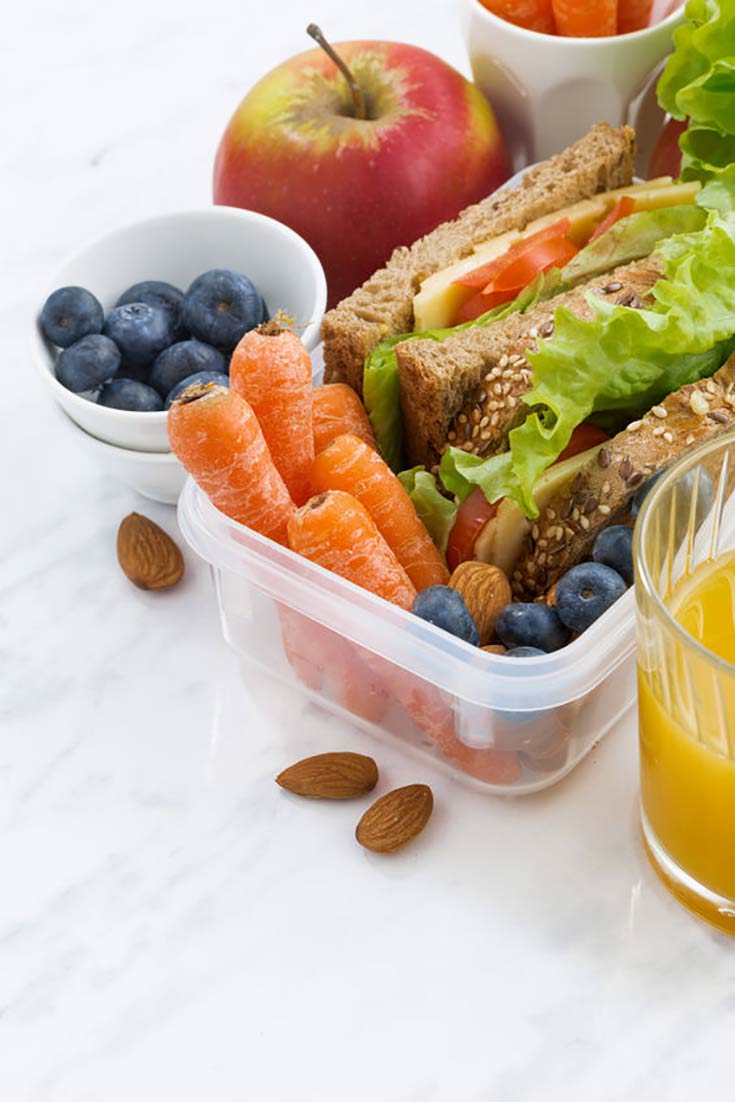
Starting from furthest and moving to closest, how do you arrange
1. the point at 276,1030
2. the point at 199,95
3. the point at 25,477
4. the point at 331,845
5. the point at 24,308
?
the point at 199,95 < the point at 24,308 < the point at 25,477 < the point at 331,845 < the point at 276,1030

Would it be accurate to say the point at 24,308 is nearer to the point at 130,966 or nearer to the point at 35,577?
the point at 35,577

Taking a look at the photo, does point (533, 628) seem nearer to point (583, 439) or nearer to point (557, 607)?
point (557, 607)

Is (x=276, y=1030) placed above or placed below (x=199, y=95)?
below

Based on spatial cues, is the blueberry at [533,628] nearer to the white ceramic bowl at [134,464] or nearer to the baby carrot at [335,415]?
the baby carrot at [335,415]

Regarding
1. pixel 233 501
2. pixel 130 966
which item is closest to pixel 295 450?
pixel 233 501

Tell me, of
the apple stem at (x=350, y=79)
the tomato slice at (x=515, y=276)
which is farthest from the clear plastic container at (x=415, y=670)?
the apple stem at (x=350, y=79)

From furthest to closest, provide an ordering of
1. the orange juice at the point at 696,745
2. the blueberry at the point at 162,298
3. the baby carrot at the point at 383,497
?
the blueberry at the point at 162,298 < the baby carrot at the point at 383,497 < the orange juice at the point at 696,745

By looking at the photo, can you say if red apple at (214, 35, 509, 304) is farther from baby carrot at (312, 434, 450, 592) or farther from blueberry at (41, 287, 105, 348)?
baby carrot at (312, 434, 450, 592)
